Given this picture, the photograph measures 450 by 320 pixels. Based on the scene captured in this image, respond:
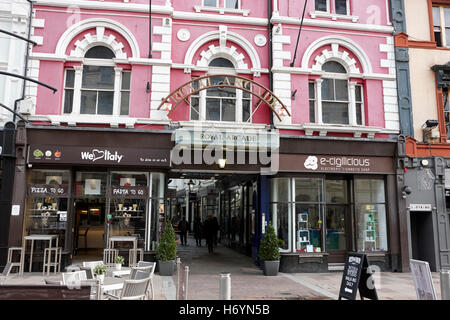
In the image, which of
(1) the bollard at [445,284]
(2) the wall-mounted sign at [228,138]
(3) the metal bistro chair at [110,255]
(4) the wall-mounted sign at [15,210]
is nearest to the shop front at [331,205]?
(2) the wall-mounted sign at [228,138]

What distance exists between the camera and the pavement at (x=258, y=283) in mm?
9933

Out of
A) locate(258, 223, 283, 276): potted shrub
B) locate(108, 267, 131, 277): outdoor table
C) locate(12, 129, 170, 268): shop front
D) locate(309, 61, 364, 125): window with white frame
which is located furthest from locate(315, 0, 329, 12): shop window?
locate(108, 267, 131, 277): outdoor table

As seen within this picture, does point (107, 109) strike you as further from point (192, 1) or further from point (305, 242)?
point (305, 242)

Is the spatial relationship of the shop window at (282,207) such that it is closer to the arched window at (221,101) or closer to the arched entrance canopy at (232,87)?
the arched entrance canopy at (232,87)

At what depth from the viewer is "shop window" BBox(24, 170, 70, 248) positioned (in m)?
13.0

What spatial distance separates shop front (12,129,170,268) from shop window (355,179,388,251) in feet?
24.0

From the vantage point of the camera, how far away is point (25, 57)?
43.7 ft

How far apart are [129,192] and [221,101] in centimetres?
472

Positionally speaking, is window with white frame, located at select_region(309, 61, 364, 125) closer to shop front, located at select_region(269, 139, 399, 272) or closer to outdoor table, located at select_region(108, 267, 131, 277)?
shop front, located at select_region(269, 139, 399, 272)

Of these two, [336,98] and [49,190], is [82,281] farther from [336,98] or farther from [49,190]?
[336,98]

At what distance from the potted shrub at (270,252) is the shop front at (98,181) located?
3.70m

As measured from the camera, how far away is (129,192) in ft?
44.3

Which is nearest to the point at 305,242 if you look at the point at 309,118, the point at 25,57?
the point at 309,118

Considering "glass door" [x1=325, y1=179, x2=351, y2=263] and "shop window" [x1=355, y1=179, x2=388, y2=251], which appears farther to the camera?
"glass door" [x1=325, y1=179, x2=351, y2=263]
